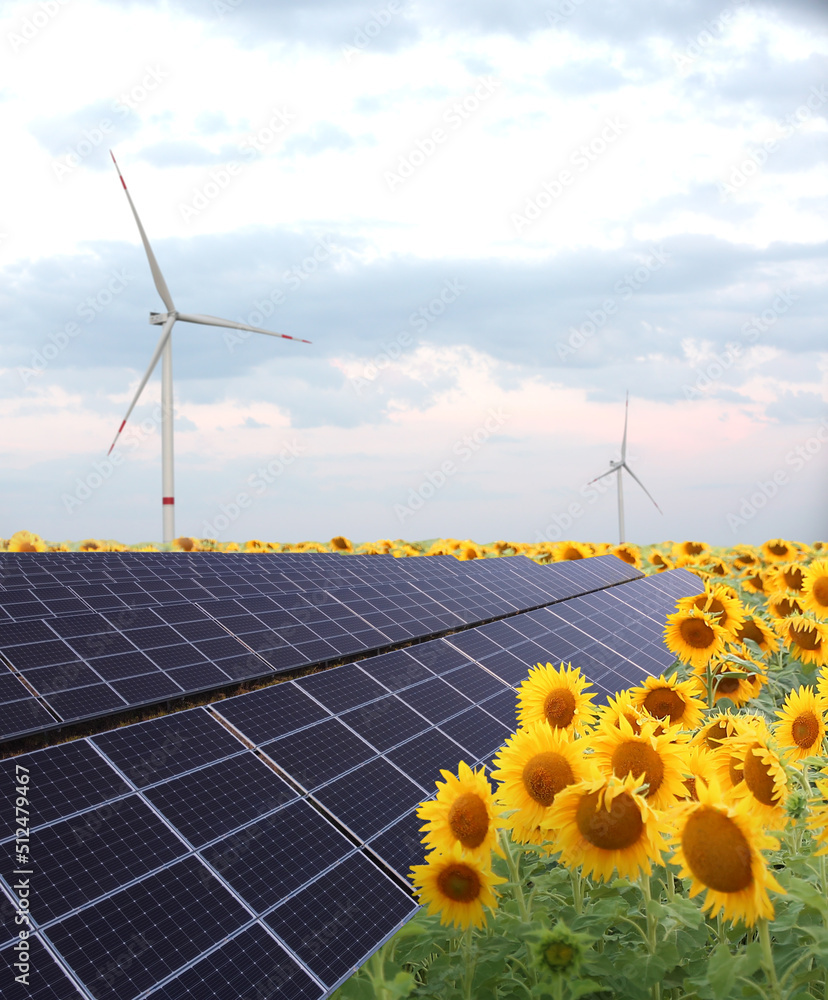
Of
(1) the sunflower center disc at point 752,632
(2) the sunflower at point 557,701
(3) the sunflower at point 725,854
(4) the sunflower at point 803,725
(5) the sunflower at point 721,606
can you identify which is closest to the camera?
(3) the sunflower at point 725,854

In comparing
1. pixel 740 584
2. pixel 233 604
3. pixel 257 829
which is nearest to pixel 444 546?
pixel 740 584

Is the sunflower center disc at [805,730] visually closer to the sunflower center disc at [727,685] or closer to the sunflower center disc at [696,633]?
the sunflower center disc at [696,633]

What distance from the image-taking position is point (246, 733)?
19.4 feet

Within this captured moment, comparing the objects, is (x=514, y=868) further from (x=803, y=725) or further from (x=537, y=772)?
(x=803, y=725)

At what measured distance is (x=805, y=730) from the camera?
588 centimetres

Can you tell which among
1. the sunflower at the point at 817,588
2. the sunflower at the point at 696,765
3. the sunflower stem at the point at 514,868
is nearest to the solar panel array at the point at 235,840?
the sunflower stem at the point at 514,868

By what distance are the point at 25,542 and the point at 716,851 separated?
25376mm

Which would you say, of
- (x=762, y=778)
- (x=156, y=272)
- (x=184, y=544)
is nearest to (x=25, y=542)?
(x=184, y=544)

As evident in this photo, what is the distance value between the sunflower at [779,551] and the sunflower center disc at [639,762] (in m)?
21.5

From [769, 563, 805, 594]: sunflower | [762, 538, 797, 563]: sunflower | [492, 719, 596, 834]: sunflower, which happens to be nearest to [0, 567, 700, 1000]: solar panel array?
[492, 719, 596, 834]: sunflower

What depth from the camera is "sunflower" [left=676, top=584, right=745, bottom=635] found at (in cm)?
893

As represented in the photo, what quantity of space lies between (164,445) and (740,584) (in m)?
25.8

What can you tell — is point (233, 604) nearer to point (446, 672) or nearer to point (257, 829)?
point (446, 672)

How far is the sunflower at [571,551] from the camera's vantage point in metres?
27.9
